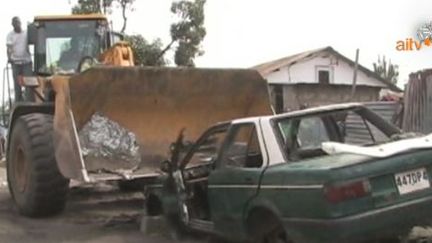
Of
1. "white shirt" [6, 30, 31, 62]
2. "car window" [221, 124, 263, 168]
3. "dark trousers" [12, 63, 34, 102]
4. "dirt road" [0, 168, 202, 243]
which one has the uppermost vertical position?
"white shirt" [6, 30, 31, 62]

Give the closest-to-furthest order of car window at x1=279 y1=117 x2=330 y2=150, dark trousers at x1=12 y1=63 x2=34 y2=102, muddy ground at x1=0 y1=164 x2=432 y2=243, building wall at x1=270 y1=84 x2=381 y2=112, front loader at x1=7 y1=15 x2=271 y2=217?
car window at x1=279 y1=117 x2=330 y2=150 < muddy ground at x1=0 y1=164 x2=432 y2=243 < front loader at x1=7 y1=15 x2=271 y2=217 < dark trousers at x1=12 y1=63 x2=34 y2=102 < building wall at x1=270 y1=84 x2=381 y2=112

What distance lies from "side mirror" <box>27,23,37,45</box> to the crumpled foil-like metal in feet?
8.79

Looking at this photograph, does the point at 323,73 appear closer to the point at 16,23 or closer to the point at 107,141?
the point at 16,23

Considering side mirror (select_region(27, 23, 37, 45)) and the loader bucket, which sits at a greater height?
side mirror (select_region(27, 23, 37, 45))

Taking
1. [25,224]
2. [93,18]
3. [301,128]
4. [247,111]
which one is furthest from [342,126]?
[93,18]

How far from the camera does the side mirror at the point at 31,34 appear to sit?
40.0ft

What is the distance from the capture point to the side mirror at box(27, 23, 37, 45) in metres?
12.2

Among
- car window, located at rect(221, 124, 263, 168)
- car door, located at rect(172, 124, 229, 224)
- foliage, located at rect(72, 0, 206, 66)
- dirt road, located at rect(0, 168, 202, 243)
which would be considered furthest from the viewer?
foliage, located at rect(72, 0, 206, 66)

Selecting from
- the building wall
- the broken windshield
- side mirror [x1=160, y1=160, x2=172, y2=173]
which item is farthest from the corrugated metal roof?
the broken windshield

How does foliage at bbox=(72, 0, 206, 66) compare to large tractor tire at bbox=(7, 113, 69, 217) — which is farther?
foliage at bbox=(72, 0, 206, 66)

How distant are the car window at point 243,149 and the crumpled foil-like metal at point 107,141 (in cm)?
314

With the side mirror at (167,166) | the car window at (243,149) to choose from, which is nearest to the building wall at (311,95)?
the side mirror at (167,166)

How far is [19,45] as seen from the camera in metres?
12.3

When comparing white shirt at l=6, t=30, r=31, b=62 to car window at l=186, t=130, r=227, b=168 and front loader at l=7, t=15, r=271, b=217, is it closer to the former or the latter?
front loader at l=7, t=15, r=271, b=217
